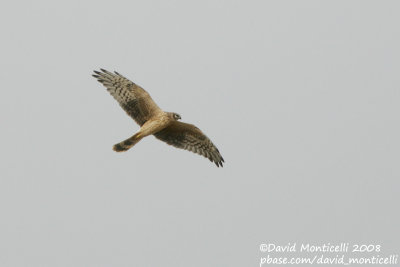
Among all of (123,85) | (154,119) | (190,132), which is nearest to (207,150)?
(190,132)

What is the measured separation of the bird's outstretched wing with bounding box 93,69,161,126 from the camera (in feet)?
43.3

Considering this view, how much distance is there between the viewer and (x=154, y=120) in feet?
41.8

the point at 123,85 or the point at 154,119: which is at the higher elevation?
the point at 123,85

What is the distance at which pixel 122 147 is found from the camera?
1239cm

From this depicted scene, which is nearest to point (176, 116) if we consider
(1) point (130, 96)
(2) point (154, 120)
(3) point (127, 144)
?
(2) point (154, 120)

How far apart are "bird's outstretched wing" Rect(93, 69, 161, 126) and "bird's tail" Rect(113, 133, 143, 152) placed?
82 cm

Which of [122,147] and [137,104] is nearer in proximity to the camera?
[122,147]

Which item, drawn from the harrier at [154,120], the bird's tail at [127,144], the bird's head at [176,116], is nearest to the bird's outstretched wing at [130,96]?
the harrier at [154,120]

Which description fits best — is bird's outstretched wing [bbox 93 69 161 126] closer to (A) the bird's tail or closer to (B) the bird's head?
(B) the bird's head

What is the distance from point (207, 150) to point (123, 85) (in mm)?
2720

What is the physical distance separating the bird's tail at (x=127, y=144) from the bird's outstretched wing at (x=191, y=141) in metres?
1.24

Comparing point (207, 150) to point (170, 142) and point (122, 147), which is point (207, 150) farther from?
point (122, 147)

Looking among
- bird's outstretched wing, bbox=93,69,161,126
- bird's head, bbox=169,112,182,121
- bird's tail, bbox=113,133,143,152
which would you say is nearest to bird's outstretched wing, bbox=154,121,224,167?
bird's outstretched wing, bbox=93,69,161,126

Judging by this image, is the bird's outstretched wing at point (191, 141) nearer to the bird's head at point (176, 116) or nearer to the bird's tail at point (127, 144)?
the bird's head at point (176, 116)
